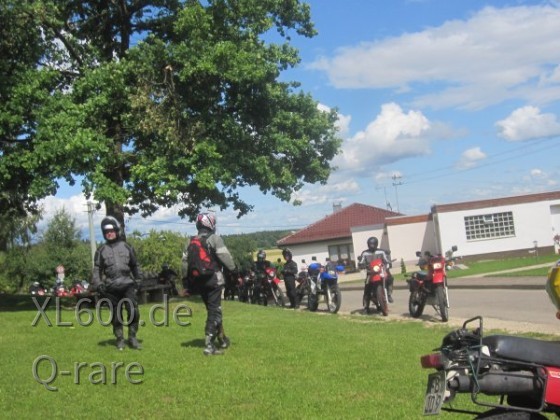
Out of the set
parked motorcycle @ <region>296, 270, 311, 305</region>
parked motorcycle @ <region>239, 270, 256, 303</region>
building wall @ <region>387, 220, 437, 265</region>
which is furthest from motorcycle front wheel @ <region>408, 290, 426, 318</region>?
building wall @ <region>387, 220, 437, 265</region>

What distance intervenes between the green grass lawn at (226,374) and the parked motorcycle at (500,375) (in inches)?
81.4

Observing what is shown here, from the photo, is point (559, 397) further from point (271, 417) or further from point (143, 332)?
point (143, 332)

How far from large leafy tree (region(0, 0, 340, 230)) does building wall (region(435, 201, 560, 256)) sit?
2532 centimetres

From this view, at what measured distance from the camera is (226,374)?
7812 millimetres

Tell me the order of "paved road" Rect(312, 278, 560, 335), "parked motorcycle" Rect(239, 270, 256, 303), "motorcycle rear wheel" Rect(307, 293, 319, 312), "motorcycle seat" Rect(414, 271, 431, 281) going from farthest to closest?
"parked motorcycle" Rect(239, 270, 256, 303) → "motorcycle rear wheel" Rect(307, 293, 319, 312) → "motorcycle seat" Rect(414, 271, 431, 281) → "paved road" Rect(312, 278, 560, 335)

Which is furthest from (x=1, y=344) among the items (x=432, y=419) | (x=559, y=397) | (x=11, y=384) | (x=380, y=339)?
(x=559, y=397)

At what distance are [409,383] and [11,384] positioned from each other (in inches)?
169

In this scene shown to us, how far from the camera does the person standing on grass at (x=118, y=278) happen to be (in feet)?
32.2

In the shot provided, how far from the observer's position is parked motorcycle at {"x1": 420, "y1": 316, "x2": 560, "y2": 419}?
3.74 metres

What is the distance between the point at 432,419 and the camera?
5.84 metres

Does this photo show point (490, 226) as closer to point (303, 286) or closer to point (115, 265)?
point (303, 286)

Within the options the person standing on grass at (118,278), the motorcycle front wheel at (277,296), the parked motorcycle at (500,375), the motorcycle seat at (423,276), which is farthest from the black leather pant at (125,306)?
the motorcycle front wheel at (277,296)

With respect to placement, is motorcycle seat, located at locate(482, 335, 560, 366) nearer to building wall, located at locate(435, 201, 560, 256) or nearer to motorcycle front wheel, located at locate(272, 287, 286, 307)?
motorcycle front wheel, located at locate(272, 287, 286, 307)

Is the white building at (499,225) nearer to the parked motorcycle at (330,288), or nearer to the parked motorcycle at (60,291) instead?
the parked motorcycle at (60,291)
